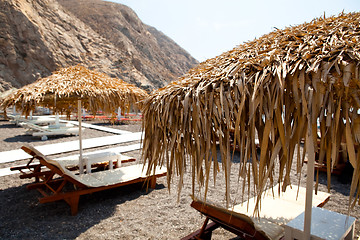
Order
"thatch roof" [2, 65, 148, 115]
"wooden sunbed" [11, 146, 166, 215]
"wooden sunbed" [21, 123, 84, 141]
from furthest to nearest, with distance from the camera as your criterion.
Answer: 1. "wooden sunbed" [21, 123, 84, 141]
2. "thatch roof" [2, 65, 148, 115]
3. "wooden sunbed" [11, 146, 166, 215]

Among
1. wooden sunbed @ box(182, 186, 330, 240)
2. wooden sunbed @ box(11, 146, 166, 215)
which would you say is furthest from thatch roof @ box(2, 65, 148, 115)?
wooden sunbed @ box(182, 186, 330, 240)

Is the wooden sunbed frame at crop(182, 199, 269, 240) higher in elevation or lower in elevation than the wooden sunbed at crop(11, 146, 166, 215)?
higher

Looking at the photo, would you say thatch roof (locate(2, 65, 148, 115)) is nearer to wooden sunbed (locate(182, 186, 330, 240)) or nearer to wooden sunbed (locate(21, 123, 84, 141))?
wooden sunbed (locate(182, 186, 330, 240))

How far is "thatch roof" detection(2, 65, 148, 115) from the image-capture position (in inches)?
160

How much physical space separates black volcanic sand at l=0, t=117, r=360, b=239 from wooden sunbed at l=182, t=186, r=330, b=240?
392 mm

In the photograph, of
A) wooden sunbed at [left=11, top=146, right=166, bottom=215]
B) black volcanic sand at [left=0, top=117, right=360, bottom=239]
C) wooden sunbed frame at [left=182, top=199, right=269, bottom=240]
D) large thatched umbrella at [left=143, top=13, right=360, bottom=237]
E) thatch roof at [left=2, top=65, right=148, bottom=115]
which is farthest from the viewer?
thatch roof at [left=2, top=65, right=148, bottom=115]

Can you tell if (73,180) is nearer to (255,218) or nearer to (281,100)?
(255,218)

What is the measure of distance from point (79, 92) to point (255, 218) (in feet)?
10.9

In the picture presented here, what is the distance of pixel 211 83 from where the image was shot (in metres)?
1.78

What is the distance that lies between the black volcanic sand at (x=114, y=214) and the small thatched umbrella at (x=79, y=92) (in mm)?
1053

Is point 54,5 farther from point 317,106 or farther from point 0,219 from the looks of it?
point 317,106

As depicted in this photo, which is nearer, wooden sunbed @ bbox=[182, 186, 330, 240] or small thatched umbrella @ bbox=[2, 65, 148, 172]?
wooden sunbed @ bbox=[182, 186, 330, 240]

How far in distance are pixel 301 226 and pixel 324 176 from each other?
148 inches

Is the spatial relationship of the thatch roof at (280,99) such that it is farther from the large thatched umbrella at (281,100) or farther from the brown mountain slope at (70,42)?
the brown mountain slope at (70,42)
